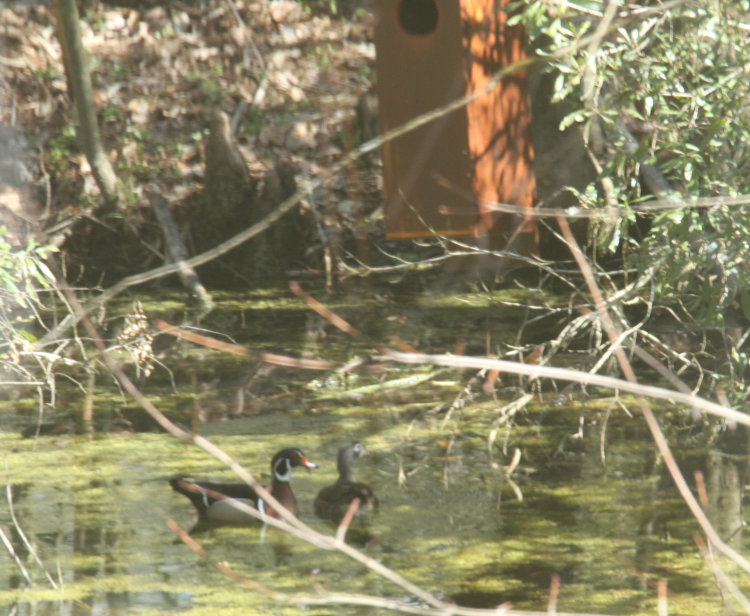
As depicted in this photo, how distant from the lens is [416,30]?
221 inches

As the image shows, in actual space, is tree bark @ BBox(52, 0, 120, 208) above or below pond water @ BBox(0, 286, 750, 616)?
above

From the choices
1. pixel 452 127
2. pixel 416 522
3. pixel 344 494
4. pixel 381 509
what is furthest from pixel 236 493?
pixel 452 127

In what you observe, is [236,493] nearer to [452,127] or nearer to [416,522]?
[416,522]

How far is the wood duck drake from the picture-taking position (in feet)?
18.3

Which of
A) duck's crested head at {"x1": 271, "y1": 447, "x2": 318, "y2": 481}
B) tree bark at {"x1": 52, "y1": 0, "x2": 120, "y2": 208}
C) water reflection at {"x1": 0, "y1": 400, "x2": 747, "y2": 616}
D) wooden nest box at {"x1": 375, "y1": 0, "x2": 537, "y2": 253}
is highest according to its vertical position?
tree bark at {"x1": 52, "y1": 0, "x2": 120, "y2": 208}

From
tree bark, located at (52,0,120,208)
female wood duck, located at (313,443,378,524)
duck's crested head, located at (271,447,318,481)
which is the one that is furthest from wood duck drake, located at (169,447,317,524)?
tree bark, located at (52,0,120,208)

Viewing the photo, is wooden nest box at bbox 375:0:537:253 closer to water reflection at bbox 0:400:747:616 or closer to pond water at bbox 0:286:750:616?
pond water at bbox 0:286:750:616

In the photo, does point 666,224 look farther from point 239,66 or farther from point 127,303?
point 239,66

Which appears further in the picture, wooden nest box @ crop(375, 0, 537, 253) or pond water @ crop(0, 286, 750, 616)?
wooden nest box @ crop(375, 0, 537, 253)

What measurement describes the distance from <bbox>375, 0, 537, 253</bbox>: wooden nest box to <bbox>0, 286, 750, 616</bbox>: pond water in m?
0.71

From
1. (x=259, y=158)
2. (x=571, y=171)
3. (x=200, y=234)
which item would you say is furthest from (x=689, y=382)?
(x=259, y=158)

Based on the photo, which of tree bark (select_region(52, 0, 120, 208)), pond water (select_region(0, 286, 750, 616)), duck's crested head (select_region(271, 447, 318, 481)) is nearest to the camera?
pond water (select_region(0, 286, 750, 616))

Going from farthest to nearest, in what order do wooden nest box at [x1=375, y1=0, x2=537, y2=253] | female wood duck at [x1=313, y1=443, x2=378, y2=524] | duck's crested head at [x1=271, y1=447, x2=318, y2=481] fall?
duck's crested head at [x1=271, y1=447, x2=318, y2=481] → female wood duck at [x1=313, y1=443, x2=378, y2=524] → wooden nest box at [x1=375, y1=0, x2=537, y2=253]

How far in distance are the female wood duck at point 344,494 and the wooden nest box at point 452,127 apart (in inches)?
42.0
